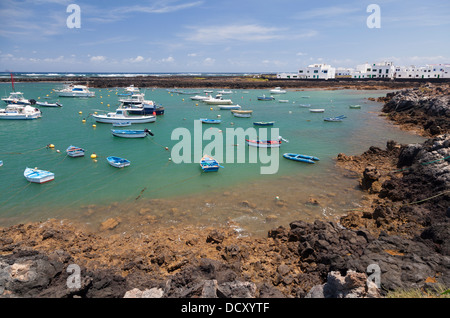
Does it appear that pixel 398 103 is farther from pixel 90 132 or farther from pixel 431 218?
pixel 90 132

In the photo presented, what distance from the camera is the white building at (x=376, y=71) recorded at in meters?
140

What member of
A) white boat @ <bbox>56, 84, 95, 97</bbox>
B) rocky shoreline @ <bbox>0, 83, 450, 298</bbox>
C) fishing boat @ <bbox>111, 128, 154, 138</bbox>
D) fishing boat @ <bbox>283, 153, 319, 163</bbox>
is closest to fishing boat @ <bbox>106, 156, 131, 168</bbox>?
rocky shoreline @ <bbox>0, 83, 450, 298</bbox>

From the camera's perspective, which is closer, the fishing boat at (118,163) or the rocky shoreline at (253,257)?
the rocky shoreline at (253,257)

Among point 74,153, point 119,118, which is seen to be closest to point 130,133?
point 119,118

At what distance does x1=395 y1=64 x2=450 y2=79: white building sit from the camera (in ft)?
421

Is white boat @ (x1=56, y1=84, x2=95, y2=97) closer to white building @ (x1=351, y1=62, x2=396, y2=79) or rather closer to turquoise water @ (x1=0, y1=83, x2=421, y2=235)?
turquoise water @ (x1=0, y1=83, x2=421, y2=235)

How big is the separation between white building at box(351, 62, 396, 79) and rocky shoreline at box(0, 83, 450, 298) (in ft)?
494

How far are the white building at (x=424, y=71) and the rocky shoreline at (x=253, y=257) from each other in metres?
150

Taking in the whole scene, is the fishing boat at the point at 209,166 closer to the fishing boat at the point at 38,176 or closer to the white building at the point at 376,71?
the fishing boat at the point at 38,176

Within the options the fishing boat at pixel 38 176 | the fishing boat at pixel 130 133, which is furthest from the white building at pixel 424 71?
the fishing boat at pixel 38 176

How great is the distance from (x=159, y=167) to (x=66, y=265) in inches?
600

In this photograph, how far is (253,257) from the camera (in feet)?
40.0

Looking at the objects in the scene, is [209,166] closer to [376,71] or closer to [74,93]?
[74,93]
